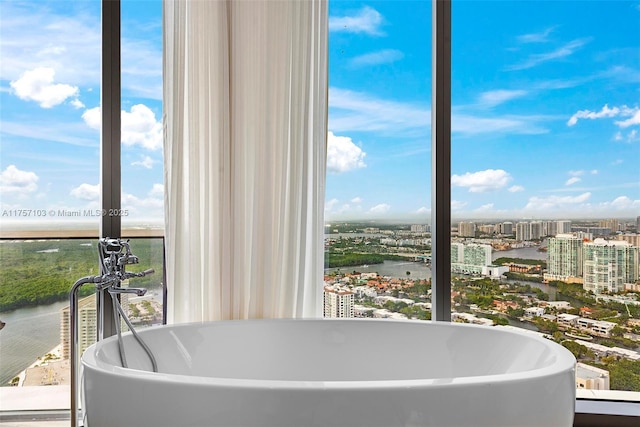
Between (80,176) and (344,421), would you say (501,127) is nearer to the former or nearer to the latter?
(344,421)

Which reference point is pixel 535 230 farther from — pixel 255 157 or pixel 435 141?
pixel 255 157

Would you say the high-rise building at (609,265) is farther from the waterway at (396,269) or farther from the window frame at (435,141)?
the waterway at (396,269)

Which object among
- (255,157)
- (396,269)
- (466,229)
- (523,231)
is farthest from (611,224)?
(255,157)

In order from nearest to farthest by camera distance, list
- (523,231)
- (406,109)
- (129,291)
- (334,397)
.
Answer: (334,397), (129,291), (523,231), (406,109)

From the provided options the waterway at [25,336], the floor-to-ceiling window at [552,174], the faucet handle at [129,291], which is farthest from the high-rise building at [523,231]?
the waterway at [25,336]

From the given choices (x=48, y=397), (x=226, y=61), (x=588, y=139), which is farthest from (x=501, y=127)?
(x=48, y=397)

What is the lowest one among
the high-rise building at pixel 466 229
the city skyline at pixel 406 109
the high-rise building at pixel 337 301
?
the high-rise building at pixel 337 301

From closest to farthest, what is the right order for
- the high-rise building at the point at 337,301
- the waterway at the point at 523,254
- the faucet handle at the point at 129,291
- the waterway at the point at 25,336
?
1. the faucet handle at the point at 129,291
2. the waterway at the point at 25,336
3. the waterway at the point at 523,254
4. the high-rise building at the point at 337,301
